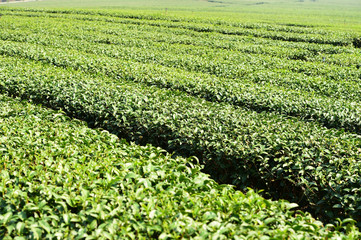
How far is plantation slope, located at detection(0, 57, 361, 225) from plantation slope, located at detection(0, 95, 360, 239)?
1.44m

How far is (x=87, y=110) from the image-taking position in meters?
7.36

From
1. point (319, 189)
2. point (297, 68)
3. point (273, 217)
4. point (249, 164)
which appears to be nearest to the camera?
point (273, 217)

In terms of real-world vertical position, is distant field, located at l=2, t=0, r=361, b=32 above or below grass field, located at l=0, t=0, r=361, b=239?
above

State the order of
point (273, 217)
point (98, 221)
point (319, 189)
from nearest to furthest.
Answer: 1. point (98, 221)
2. point (273, 217)
3. point (319, 189)

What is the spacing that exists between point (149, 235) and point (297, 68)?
1241 cm

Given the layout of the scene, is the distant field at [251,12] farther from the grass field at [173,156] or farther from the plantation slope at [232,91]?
the grass field at [173,156]

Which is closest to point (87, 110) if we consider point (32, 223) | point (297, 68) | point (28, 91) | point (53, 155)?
point (28, 91)

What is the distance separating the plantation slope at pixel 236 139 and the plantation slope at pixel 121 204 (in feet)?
4.73

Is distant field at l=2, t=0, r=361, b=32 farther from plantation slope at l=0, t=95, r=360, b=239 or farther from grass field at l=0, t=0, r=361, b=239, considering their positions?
plantation slope at l=0, t=95, r=360, b=239

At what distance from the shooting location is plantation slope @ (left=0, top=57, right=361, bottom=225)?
485cm

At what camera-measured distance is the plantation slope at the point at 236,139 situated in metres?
4.85

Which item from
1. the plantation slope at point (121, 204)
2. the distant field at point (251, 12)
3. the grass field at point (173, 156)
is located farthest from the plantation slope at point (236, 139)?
the distant field at point (251, 12)

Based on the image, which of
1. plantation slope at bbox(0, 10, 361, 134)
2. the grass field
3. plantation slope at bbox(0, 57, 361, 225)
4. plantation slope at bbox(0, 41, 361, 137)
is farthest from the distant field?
plantation slope at bbox(0, 57, 361, 225)

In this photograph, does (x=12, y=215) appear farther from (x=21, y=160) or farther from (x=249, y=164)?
(x=249, y=164)
